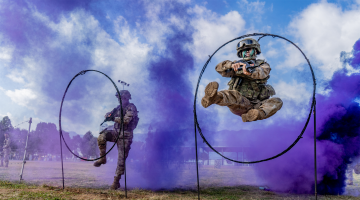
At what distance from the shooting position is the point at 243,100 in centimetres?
834

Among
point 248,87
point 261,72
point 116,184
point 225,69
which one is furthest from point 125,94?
point 261,72

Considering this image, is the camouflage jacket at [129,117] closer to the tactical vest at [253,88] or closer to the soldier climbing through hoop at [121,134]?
the soldier climbing through hoop at [121,134]

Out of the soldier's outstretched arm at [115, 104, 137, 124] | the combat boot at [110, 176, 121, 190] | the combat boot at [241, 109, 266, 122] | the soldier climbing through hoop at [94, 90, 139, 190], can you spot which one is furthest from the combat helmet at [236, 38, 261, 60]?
the combat boot at [110, 176, 121, 190]

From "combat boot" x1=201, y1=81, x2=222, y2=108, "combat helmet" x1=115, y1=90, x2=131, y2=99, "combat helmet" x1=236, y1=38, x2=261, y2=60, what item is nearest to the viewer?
"combat boot" x1=201, y1=81, x2=222, y2=108

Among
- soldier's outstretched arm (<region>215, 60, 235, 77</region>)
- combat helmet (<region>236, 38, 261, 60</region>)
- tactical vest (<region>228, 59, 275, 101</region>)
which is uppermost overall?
combat helmet (<region>236, 38, 261, 60</region>)

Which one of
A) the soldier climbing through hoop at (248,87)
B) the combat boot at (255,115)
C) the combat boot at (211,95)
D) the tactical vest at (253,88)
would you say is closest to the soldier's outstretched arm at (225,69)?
the soldier climbing through hoop at (248,87)

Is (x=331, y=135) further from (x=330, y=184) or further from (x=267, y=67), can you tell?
(x=267, y=67)

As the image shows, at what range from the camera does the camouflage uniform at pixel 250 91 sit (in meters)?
7.92

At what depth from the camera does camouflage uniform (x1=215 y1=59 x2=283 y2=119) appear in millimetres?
7922

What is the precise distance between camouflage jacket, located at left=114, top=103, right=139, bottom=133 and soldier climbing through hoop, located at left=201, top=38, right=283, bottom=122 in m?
6.13

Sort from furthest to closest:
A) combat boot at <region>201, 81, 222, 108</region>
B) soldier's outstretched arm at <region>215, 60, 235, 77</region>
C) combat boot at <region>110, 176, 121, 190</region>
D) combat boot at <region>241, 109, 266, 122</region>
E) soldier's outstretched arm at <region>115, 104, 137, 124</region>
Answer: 1. soldier's outstretched arm at <region>115, 104, 137, 124</region>
2. combat boot at <region>110, 176, 121, 190</region>
3. soldier's outstretched arm at <region>215, 60, 235, 77</region>
4. combat boot at <region>241, 109, 266, 122</region>
5. combat boot at <region>201, 81, 222, 108</region>

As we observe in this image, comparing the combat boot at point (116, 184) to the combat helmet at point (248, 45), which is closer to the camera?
the combat helmet at point (248, 45)

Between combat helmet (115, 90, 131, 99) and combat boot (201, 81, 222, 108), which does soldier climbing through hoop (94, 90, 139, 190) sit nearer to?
combat helmet (115, 90, 131, 99)

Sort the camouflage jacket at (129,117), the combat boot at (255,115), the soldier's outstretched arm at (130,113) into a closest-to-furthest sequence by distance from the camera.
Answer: the combat boot at (255,115) → the soldier's outstretched arm at (130,113) → the camouflage jacket at (129,117)
